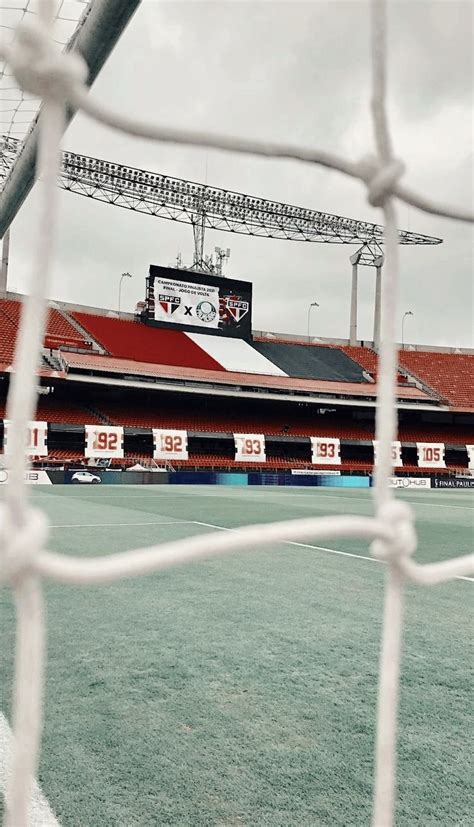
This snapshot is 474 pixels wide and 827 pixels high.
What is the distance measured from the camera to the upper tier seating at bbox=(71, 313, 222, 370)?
79.0ft

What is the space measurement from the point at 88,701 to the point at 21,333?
1512 mm

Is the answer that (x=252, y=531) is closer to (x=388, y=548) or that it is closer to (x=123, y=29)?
(x=388, y=548)

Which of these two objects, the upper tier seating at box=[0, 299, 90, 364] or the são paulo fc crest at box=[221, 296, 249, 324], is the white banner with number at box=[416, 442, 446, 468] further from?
the upper tier seating at box=[0, 299, 90, 364]

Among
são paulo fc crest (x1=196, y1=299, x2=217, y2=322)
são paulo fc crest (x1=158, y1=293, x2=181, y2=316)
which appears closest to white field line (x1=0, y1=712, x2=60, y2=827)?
são paulo fc crest (x1=158, y1=293, x2=181, y2=316)

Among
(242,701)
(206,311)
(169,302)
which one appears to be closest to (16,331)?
(169,302)

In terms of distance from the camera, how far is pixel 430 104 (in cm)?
185

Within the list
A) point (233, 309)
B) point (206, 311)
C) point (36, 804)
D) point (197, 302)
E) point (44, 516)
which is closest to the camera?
point (44, 516)

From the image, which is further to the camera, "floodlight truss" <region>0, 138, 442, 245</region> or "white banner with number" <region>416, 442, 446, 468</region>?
"white banner with number" <region>416, 442, 446, 468</region>

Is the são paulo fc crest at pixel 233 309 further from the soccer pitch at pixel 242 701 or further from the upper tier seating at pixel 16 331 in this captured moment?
the soccer pitch at pixel 242 701

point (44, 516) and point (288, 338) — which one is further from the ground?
point (288, 338)

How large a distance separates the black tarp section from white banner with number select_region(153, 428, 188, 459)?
6994 mm

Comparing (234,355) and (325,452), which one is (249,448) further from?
(234,355)

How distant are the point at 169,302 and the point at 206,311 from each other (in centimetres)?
156

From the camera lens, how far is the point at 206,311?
25000 millimetres
